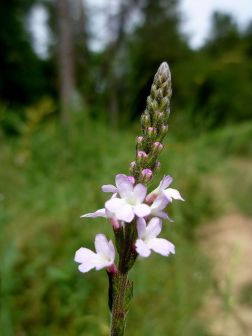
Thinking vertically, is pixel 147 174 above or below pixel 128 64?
below

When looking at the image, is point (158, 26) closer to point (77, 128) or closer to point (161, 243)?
point (77, 128)

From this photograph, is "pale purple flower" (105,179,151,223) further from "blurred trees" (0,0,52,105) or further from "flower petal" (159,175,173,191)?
"blurred trees" (0,0,52,105)

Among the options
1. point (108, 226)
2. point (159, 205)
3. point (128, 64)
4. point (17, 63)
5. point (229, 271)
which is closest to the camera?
point (159, 205)

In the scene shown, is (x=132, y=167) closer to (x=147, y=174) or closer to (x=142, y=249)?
(x=147, y=174)

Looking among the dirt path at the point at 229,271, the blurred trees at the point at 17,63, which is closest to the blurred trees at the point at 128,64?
the blurred trees at the point at 17,63

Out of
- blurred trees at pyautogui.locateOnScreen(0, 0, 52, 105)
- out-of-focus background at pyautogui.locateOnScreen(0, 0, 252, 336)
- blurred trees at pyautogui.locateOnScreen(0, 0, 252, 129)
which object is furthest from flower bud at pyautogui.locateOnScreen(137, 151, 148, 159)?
blurred trees at pyautogui.locateOnScreen(0, 0, 52, 105)

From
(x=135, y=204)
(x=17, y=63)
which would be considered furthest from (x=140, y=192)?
(x=17, y=63)

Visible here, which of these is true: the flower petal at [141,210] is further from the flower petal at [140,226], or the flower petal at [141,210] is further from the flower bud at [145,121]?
the flower bud at [145,121]
